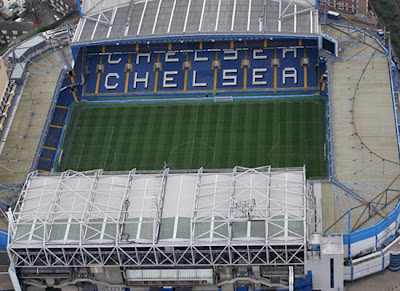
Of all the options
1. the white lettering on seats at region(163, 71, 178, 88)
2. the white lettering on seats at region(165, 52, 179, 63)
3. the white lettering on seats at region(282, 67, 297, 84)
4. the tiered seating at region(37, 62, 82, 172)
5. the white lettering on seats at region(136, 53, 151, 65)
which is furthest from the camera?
the white lettering on seats at region(136, 53, 151, 65)

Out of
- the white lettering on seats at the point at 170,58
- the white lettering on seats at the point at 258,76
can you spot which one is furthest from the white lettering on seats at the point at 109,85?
the white lettering on seats at the point at 258,76

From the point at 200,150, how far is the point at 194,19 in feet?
71.9

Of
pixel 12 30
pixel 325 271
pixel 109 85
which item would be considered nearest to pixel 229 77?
pixel 109 85

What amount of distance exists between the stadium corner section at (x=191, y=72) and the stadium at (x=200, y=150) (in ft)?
0.73

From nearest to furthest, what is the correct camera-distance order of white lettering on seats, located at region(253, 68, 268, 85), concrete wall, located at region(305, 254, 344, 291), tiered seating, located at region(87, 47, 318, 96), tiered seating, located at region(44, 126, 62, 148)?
concrete wall, located at region(305, 254, 344, 291) < tiered seating, located at region(44, 126, 62, 148) < white lettering on seats, located at region(253, 68, 268, 85) < tiered seating, located at region(87, 47, 318, 96)

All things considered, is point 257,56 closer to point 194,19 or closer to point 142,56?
point 194,19

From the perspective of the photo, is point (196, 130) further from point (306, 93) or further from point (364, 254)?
point (364, 254)

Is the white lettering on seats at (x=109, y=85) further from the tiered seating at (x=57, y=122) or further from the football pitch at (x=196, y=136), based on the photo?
the tiered seating at (x=57, y=122)

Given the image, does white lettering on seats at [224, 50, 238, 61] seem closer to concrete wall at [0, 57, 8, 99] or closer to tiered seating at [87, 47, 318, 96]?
tiered seating at [87, 47, 318, 96]

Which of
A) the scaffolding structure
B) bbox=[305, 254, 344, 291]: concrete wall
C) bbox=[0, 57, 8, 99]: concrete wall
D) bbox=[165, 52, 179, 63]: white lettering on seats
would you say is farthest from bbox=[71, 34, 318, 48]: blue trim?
bbox=[305, 254, 344, 291]: concrete wall

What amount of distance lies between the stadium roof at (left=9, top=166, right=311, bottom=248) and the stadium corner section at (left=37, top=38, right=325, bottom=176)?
24.6 meters

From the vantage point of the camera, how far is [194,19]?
15388 centimetres

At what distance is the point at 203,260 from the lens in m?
122

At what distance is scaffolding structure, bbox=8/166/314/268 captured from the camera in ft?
395
